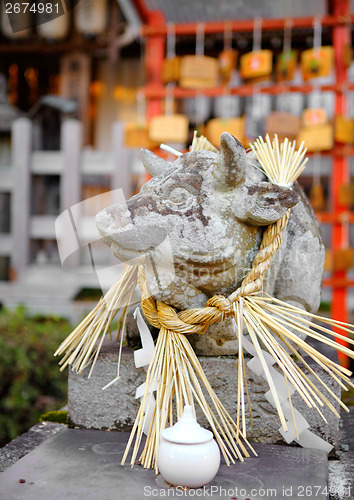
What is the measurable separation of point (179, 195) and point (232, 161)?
0.15 meters

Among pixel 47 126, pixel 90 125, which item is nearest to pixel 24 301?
pixel 47 126

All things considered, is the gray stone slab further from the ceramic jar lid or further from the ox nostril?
the ox nostril

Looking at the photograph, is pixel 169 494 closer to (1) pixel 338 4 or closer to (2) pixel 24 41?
(1) pixel 338 4

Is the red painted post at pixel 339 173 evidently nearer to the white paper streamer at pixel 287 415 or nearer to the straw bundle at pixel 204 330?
the white paper streamer at pixel 287 415

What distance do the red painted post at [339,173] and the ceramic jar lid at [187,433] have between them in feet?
9.63

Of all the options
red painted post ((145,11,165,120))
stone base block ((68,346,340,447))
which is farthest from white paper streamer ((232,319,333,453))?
red painted post ((145,11,165,120))

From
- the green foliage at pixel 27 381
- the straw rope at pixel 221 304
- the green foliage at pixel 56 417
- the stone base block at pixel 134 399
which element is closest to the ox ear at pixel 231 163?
the straw rope at pixel 221 304

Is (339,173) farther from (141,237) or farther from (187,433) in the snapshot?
(187,433)

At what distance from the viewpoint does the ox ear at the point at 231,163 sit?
46.1 inches

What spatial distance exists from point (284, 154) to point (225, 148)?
0.28 metres

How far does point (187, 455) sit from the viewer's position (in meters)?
1.01

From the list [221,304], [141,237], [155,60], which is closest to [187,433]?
[221,304]

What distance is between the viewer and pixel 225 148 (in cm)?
118

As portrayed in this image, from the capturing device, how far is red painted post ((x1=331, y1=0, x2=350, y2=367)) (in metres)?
3.74
